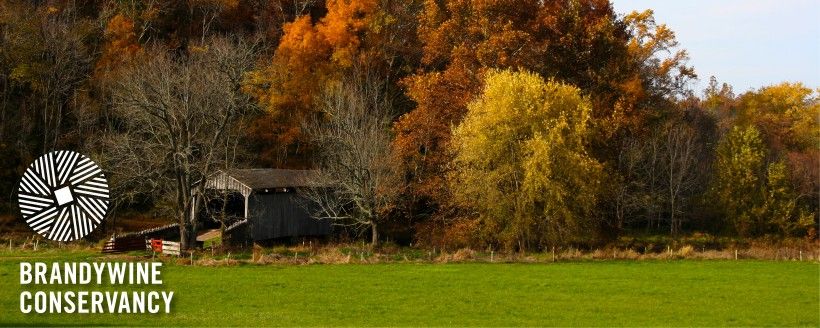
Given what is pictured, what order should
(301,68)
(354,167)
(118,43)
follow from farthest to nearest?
(301,68), (118,43), (354,167)

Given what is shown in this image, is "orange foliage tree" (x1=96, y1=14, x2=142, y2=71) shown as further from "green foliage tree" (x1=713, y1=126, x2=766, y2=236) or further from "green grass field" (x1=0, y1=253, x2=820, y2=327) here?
"green foliage tree" (x1=713, y1=126, x2=766, y2=236)

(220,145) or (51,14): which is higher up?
(51,14)

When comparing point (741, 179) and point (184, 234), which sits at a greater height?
point (741, 179)

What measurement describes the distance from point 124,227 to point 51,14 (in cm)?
1598

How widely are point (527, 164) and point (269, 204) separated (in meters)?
14.3

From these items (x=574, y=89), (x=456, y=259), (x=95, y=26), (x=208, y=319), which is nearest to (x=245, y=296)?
(x=208, y=319)

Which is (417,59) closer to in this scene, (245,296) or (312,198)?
(312,198)

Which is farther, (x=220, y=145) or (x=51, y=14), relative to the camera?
(x=51, y=14)

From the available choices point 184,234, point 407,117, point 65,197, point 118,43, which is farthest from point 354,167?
point 118,43

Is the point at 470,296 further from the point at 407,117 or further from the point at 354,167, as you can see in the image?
the point at 407,117

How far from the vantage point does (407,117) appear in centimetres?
5394

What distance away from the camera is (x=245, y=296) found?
3045 cm

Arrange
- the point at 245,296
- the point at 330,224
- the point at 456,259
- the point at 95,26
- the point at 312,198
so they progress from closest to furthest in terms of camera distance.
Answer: the point at 245,296 < the point at 456,259 < the point at 312,198 < the point at 330,224 < the point at 95,26

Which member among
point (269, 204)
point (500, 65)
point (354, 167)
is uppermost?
point (500, 65)
